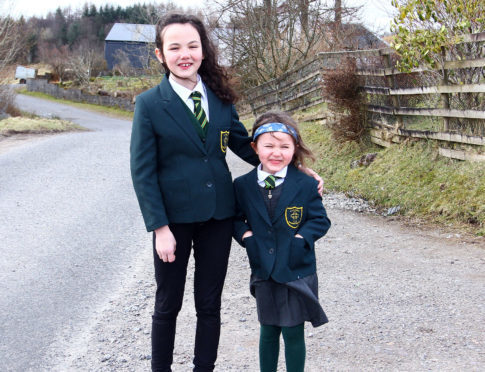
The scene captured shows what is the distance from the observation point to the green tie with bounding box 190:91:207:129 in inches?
108

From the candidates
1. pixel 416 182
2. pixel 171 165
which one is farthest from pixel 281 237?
pixel 416 182

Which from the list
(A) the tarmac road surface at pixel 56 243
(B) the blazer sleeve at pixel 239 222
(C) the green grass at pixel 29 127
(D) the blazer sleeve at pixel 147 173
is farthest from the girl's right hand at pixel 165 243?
(C) the green grass at pixel 29 127

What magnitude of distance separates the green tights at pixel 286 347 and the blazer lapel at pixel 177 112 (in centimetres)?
96

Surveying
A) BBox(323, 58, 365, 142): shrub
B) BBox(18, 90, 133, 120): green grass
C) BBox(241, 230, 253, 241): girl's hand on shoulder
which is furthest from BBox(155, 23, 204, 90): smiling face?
BBox(18, 90, 133, 120): green grass

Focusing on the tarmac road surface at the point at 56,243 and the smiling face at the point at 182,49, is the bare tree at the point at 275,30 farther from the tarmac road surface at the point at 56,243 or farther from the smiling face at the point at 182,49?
the smiling face at the point at 182,49

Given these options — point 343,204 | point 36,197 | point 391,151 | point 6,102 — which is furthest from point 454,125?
point 6,102

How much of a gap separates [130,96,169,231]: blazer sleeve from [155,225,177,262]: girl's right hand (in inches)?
1.6

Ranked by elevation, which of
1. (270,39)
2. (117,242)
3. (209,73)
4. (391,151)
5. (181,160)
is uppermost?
(270,39)

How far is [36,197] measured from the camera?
8.05m

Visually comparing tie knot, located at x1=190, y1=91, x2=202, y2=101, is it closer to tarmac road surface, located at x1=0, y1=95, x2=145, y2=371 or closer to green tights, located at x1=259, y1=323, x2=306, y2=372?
green tights, located at x1=259, y1=323, x2=306, y2=372

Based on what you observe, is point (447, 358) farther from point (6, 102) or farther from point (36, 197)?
point (6, 102)

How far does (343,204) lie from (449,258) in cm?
240

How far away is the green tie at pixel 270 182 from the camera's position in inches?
107

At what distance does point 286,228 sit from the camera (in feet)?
8.77
